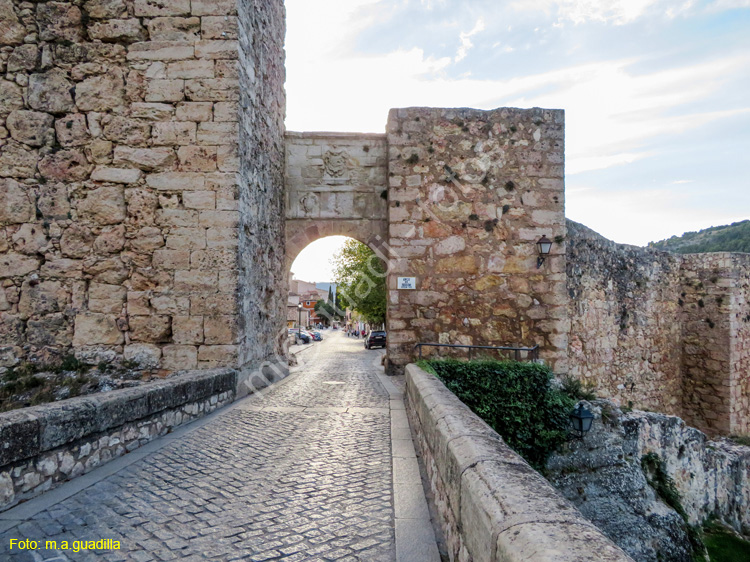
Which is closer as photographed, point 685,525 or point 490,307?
point 685,525

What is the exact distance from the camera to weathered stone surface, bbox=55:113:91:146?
5832mm

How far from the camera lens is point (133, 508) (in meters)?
2.65

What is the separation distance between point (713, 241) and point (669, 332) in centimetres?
3289

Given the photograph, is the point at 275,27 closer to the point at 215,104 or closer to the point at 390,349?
the point at 215,104

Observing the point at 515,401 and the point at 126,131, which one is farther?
the point at 515,401

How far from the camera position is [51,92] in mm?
5828

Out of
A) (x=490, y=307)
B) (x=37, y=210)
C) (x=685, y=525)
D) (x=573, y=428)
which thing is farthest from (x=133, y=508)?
(x=685, y=525)

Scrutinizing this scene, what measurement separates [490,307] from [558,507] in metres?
6.96

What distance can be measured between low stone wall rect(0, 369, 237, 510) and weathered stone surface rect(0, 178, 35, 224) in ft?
10.2

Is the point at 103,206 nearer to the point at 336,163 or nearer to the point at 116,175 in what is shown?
the point at 116,175

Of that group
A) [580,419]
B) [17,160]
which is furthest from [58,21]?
[580,419]

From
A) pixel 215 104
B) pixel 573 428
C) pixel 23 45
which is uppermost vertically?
pixel 23 45

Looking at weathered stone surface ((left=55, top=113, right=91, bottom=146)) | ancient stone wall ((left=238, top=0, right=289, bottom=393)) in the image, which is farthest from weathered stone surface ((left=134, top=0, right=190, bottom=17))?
weathered stone surface ((left=55, top=113, right=91, bottom=146))

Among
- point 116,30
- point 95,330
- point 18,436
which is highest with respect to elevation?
point 116,30
